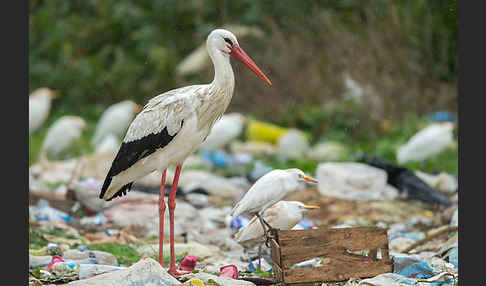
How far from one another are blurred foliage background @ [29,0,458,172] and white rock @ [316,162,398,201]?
2058 mm

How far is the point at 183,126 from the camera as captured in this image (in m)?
4.09

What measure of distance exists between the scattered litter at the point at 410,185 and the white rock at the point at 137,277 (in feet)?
13.9

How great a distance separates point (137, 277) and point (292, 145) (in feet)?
22.0

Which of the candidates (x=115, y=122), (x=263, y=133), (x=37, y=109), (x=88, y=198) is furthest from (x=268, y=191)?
(x=37, y=109)

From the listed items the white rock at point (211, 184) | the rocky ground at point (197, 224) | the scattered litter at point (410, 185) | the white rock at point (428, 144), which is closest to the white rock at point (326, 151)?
the rocky ground at point (197, 224)

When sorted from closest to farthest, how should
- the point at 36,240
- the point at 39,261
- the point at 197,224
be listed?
the point at 39,261
the point at 36,240
the point at 197,224

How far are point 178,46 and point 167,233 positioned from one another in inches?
381

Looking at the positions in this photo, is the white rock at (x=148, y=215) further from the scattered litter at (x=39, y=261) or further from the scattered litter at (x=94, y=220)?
the scattered litter at (x=39, y=261)

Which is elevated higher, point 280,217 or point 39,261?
point 280,217

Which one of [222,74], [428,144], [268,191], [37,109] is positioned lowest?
[268,191]

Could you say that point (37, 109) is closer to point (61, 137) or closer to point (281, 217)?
point (61, 137)

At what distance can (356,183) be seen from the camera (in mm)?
7312

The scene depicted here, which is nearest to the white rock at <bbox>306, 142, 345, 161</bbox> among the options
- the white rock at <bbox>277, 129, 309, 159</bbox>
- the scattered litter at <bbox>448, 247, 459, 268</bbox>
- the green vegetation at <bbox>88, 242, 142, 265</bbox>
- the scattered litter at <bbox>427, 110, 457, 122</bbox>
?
the white rock at <bbox>277, 129, 309, 159</bbox>

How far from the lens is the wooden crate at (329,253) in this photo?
3721 millimetres
